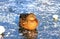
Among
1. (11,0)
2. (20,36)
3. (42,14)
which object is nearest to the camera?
(20,36)

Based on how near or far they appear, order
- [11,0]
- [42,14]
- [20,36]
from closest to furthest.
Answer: [20,36]
[42,14]
[11,0]

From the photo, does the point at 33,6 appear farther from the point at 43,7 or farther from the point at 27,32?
the point at 27,32

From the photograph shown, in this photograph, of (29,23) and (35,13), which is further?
(35,13)

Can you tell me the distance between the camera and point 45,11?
120 centimetres

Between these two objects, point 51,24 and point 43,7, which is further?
point 43,7

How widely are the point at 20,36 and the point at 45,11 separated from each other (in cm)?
28

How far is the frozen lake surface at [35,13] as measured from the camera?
1.02 metres

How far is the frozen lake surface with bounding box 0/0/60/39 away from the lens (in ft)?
3.34

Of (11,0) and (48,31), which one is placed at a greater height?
(11,0)

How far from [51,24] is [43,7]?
18cm

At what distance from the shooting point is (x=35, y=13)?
117 centimetres

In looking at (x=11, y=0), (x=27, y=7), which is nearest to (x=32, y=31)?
(x=27, y=7)

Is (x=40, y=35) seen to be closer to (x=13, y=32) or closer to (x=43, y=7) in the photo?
(x=13, y=32)

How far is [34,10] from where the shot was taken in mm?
1204
